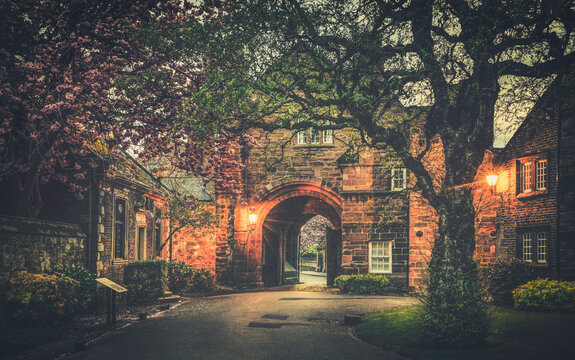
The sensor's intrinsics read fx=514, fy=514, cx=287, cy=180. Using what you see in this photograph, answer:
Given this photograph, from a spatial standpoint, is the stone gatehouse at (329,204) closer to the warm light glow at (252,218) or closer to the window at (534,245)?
the warm light glow at (252,218)

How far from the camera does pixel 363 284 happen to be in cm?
2511

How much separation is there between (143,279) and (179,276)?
5.93 metres

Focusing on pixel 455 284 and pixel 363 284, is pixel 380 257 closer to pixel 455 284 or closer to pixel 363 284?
pixel 363 284

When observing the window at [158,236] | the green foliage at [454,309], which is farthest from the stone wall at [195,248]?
the green foliage at [454,309]

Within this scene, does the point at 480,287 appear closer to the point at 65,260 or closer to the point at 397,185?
the point at 65,260

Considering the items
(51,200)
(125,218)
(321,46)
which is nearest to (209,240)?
(125,218)

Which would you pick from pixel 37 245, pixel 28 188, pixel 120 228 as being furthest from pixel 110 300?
pixel 120 228

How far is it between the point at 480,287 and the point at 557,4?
5.88m

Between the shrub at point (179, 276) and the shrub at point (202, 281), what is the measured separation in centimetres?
21

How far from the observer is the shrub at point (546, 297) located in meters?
14.5

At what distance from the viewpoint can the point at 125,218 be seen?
21219 mm

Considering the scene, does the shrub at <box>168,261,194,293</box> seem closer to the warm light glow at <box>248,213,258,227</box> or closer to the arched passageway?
the warm light glow at <box>248,213,258,227</box>

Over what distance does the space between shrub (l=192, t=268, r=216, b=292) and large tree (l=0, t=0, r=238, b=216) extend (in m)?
11.1

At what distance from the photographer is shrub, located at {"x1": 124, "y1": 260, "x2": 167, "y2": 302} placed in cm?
1942
